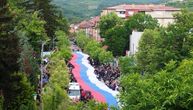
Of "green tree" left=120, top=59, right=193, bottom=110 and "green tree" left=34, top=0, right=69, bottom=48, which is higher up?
"green tree" left=120, top=59, right=193, bottom=110

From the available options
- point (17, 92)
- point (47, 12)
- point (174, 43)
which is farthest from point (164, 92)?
point (47, 12)

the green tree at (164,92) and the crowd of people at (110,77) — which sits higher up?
the green tree at (164,92)

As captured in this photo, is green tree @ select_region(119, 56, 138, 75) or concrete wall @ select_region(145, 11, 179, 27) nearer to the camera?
green tree @ select_region(119, 56, 138, 75)

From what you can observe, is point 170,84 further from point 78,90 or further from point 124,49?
point 124,49

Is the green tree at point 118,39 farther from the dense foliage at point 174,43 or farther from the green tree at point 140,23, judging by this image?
the dense foliage at point 174,43

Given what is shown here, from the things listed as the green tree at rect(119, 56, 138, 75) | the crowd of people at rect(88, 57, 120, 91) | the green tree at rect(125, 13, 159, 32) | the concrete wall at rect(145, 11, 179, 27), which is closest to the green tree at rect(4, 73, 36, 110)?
the crowd of people at rect(88, 57, 120, 91)

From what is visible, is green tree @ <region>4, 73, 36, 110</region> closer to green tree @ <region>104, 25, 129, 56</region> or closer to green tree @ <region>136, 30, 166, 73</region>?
green tree @ <region>136, 30, 166, 73</region>

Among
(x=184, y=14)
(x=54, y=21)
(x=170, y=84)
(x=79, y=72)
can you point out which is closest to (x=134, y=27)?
(x=54, y=21)

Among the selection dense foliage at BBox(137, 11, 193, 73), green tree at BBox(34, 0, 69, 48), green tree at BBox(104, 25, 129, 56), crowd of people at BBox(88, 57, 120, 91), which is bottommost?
green tree at BBox(104, 25, 129, 56)

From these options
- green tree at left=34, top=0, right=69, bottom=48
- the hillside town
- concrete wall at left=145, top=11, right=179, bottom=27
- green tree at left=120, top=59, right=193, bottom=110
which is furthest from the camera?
concrete wall at left=145, top=11, right=179, bottom=27

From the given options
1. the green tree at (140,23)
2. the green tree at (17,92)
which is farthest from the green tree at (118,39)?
the green tree at (17,92)
